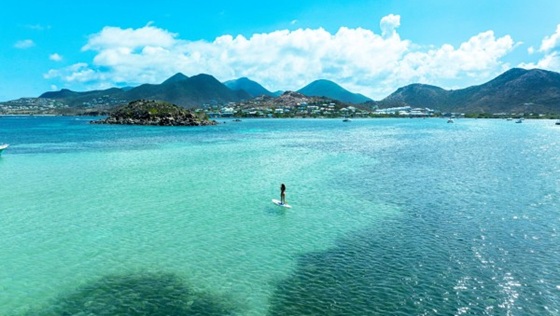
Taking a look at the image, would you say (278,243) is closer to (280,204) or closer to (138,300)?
(280,204)

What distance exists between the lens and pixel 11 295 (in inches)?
878

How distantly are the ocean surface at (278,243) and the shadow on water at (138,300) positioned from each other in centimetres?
11

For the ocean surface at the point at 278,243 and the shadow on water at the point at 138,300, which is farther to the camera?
the ocean surface at the point at 278,243

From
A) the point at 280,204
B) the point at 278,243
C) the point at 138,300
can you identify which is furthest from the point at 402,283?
the point at 280,204

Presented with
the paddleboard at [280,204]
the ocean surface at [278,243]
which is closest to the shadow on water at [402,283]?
the ocean surface at [278,243]

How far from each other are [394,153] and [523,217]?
5296 cm

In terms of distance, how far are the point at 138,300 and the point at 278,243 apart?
12775 millimetres

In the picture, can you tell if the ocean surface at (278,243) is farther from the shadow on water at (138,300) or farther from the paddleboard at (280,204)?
the paddleboard at (280,204)

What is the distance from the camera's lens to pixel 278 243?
3094 centimetres

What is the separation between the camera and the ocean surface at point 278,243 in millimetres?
21547

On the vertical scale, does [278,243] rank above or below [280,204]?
below

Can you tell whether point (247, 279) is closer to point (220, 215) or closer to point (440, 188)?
point (220, 215)

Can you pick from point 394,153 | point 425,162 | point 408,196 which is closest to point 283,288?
point 408,196

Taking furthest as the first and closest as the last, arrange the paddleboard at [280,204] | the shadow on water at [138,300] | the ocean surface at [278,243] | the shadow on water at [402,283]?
the paddleboard at [280,204] → the ocean surface at [278,243] → the shadow on water at [402,283] → the shadow on water at [138,300]
